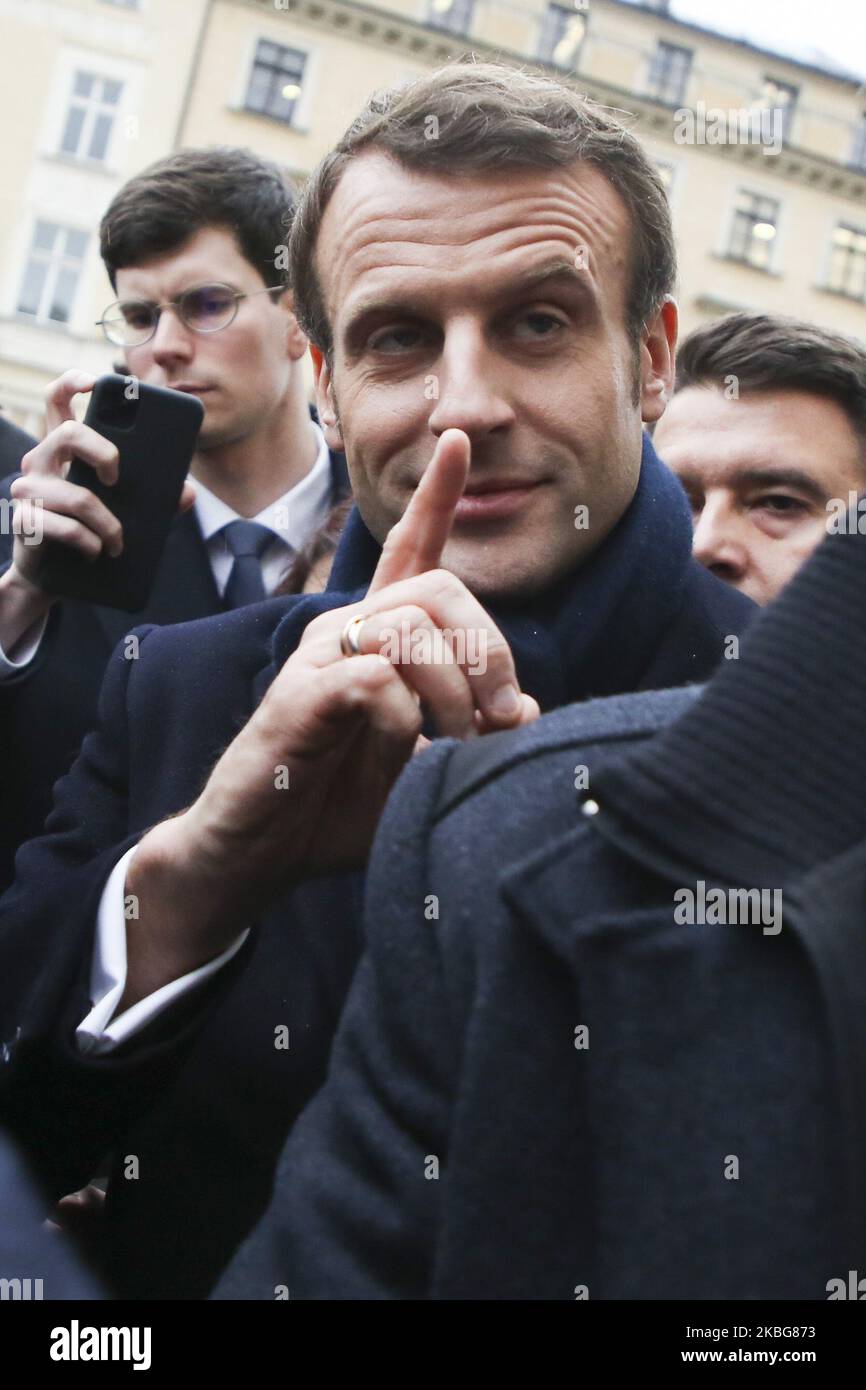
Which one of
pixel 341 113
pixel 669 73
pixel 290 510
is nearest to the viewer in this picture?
pixel 290 510

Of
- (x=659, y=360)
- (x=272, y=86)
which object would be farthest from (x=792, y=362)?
(x=272, y=86)

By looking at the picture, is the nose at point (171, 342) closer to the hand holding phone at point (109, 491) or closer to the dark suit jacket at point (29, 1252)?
the hand holding phone at point (109, 491)

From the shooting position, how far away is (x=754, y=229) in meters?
25.0

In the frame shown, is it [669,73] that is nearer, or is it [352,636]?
[352,636]

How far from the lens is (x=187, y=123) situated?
21.9 m

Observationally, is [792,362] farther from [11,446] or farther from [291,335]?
[11,446]

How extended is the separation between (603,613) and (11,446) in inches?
62.7

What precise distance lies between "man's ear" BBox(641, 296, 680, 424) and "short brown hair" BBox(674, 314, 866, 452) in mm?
716

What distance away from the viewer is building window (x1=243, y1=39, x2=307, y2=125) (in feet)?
74.0

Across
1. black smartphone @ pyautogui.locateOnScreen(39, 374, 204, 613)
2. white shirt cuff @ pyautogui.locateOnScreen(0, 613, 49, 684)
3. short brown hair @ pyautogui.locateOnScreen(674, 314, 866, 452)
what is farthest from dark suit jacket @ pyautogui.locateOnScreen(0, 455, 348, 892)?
short brown hair @ pyautogui.locateOnScreen(674, 314, 866, 452)

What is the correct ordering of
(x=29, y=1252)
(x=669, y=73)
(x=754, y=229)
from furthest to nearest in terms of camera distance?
(x=669, y=73)
(x=754, y=229)
(x=29, y=1252)

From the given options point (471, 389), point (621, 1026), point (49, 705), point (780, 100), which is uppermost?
point (780, 100)

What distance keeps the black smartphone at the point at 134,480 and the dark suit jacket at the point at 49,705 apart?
0.13 meters

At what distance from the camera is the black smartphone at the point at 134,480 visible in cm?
217
